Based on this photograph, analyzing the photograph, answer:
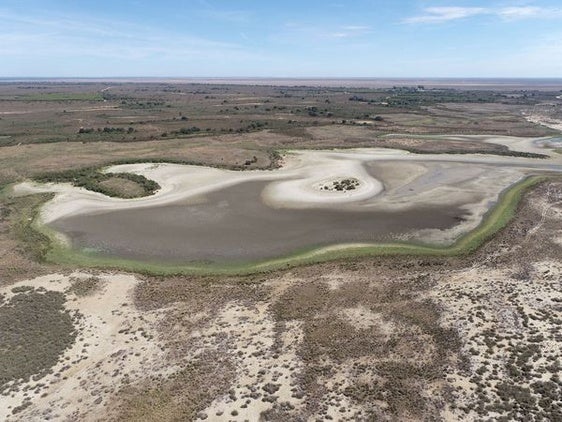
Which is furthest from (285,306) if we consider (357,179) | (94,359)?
(357,179)

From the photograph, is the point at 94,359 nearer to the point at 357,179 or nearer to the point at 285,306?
the point at 285,306

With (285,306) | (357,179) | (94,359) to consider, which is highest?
A: (357,179)

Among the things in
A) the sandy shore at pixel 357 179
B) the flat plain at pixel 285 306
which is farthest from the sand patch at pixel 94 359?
the sandy shore at pixel 357 179

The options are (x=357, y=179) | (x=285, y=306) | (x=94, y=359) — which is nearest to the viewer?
(x=94, y=359)

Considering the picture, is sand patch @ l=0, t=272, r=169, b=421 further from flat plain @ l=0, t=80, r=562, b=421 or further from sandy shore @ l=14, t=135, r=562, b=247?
sandy shore @ l=14, t=135, r=562, b=247

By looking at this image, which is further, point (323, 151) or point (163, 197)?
point (323, 151)

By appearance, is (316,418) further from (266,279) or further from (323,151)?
(323,151)

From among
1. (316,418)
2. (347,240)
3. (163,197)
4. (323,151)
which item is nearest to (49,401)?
(316,418)

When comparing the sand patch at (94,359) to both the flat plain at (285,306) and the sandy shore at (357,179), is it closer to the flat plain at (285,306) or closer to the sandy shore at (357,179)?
the flat plain at (285,306)
